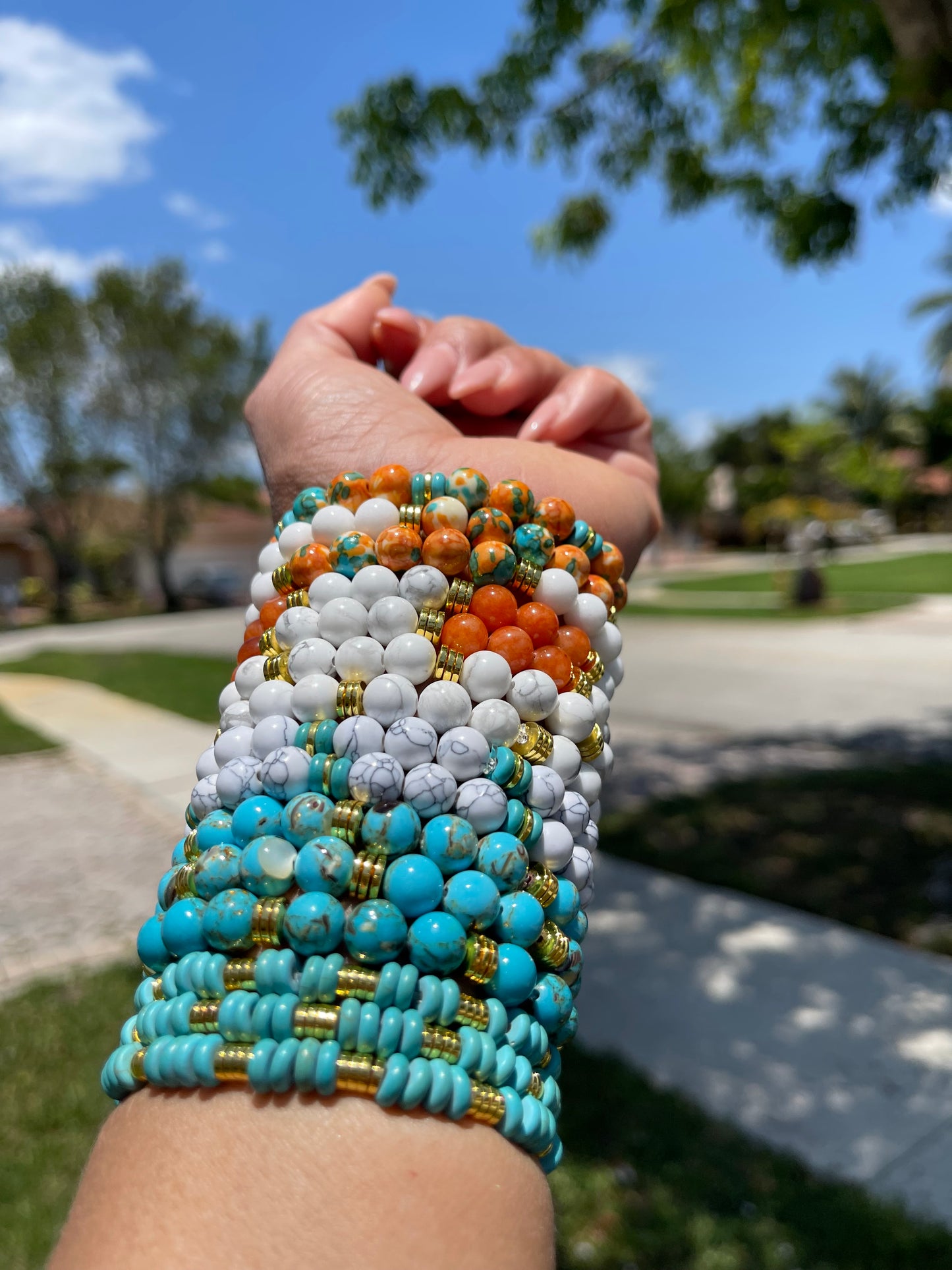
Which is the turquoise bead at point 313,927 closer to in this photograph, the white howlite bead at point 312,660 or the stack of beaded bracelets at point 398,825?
the stack of beaded bracelets at point 398,825

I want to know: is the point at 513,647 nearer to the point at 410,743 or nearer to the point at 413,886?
the point at 410,743

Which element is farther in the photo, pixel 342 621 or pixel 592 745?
pixel 592 745

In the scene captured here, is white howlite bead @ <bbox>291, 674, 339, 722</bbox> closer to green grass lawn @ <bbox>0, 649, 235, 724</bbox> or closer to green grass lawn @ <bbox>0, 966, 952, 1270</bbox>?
green grass lawn @ <bbox>0, 966, 952, 1270</bbox>

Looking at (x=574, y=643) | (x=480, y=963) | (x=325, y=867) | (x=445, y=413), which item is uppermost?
(x=445, y=413)

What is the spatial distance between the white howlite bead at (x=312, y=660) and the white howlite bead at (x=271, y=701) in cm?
2

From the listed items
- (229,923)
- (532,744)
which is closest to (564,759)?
(532,744)

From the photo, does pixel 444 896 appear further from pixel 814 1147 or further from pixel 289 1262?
pixel 814 1147

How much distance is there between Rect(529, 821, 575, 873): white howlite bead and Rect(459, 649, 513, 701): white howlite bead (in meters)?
0.18

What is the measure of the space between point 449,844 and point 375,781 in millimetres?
111

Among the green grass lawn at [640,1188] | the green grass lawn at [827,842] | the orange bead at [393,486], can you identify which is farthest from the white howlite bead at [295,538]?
the green grass lawn at [827,842]

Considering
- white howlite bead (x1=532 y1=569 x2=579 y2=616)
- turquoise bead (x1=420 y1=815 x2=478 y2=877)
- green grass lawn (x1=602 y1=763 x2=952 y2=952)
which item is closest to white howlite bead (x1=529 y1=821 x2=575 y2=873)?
turquoise bead (x1=420 y1=815 x2=478 y2=877)

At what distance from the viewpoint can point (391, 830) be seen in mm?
983

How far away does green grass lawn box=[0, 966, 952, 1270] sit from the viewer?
2.19m

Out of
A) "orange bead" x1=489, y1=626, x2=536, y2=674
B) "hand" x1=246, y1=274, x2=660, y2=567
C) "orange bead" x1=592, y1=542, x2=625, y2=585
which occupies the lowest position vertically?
"orange bead" x1=489, y1=626, x2=536, y2=674
